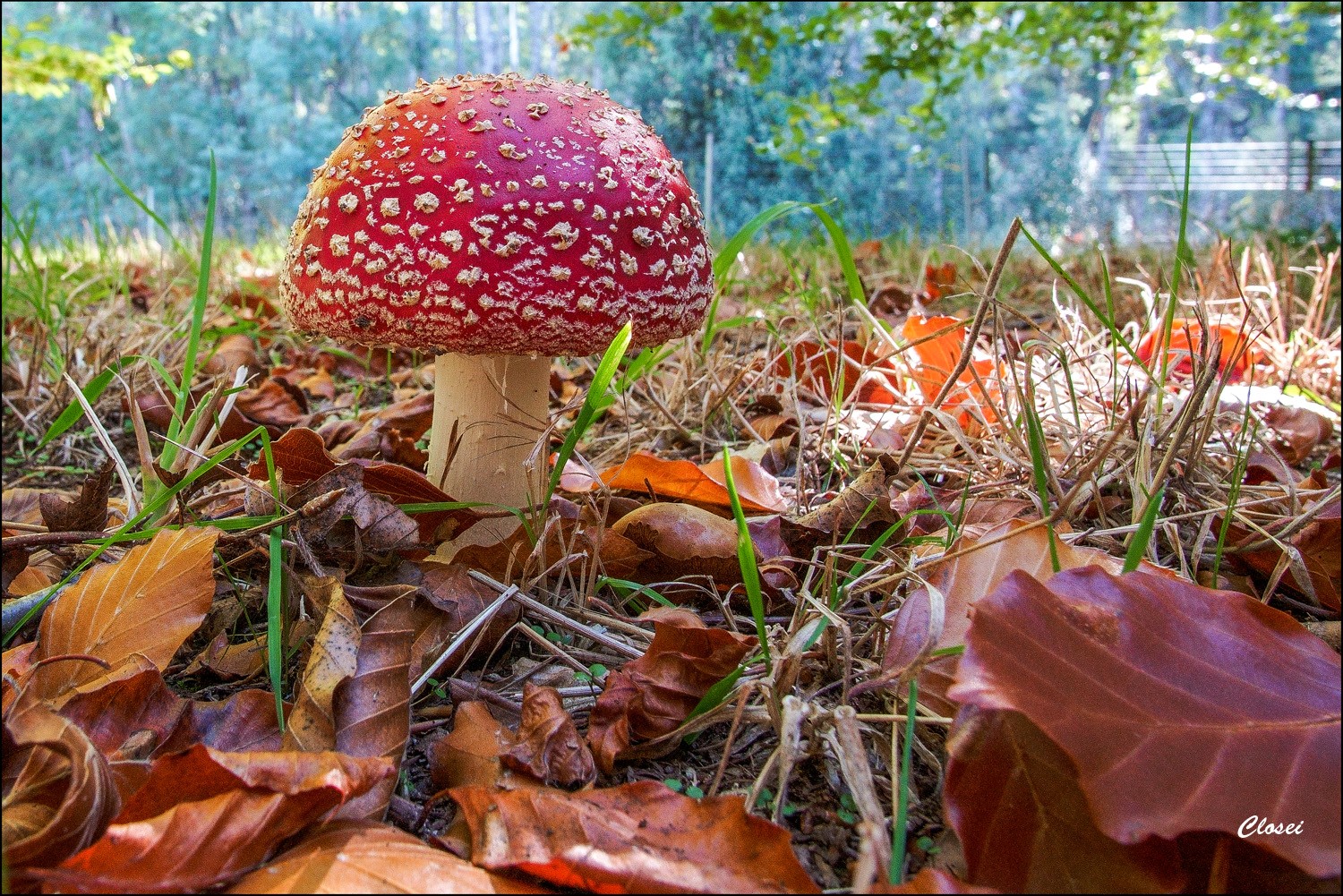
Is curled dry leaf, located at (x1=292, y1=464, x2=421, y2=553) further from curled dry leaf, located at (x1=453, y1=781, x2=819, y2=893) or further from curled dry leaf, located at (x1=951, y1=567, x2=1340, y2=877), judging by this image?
curled dry leaf, located at (x1=951, y1=567, x2=1340, y2=877)

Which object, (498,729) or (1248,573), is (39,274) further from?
(1248,573)

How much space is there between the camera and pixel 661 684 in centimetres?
98

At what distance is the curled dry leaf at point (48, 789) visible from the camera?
683 mm

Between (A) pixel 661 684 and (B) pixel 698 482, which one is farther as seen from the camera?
(B) pixel 698 482

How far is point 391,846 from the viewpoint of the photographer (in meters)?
0.71

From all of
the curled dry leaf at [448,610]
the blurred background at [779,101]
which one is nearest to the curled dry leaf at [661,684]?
the curled dry leaf at [448,610]

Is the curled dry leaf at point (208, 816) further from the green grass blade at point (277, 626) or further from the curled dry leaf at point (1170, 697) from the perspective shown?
the curled dry leaf at point (1170, 697)

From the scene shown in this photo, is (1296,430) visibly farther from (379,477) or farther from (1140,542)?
(379,477)

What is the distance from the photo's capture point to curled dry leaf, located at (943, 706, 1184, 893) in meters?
0.67

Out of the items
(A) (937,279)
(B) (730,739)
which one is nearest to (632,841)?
(B) (730,739)

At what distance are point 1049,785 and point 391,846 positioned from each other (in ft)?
1.82

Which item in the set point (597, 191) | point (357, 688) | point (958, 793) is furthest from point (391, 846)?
point (597, 191)

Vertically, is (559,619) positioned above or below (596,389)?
below

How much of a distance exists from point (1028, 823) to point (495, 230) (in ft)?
3.36
